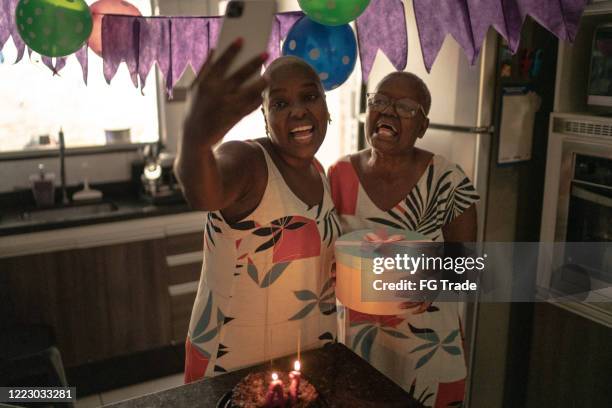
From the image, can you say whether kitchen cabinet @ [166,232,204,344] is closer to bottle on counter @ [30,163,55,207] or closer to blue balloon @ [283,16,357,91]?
bottle on counter @ [30,163,55,207]

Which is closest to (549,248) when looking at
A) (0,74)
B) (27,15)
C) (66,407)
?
(27,15)

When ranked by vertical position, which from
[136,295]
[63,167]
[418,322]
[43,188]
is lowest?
[136,295]

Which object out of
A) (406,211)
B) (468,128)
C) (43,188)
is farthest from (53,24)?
(43,188)

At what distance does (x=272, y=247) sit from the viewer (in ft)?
3.94

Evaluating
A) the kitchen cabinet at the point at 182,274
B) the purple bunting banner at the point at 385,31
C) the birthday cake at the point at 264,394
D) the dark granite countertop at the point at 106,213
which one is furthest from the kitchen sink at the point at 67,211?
the birthday cake at the point at 264,394

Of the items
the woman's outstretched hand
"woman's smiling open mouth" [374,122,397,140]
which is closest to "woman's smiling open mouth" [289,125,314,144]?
"woman's smiling open mouth" [374,122,397,140]

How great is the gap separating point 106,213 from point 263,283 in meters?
1.60

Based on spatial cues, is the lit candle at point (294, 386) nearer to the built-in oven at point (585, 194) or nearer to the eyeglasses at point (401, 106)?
the eyeglasses at point (401, 106)

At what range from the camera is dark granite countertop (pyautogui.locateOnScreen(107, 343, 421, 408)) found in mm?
1034

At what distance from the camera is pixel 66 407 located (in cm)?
218

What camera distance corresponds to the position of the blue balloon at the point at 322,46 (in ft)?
5.00

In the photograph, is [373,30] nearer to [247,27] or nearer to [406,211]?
[406,211]

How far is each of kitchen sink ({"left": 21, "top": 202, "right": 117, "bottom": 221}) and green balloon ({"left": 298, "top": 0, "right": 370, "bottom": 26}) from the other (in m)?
1.75

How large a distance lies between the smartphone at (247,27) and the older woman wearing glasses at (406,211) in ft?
2.38
